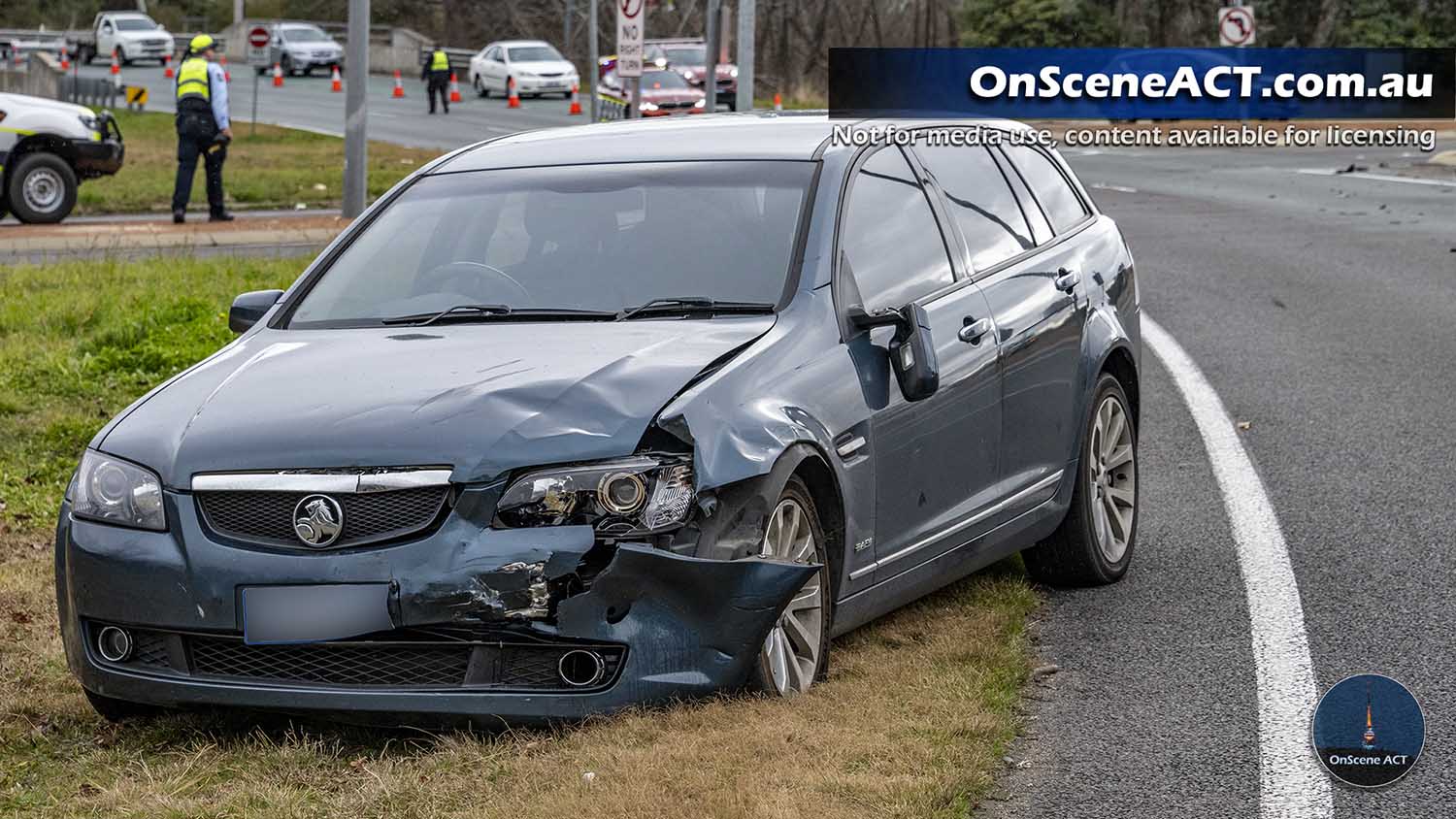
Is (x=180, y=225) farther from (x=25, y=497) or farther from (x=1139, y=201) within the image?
(x=25, y=497)

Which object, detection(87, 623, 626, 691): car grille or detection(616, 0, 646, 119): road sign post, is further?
detection(616, 0, 646, 119): road sign post

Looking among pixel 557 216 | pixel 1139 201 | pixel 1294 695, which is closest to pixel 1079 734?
pixel 1294 695

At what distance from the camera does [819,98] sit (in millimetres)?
55250

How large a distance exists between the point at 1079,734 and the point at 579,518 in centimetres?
143

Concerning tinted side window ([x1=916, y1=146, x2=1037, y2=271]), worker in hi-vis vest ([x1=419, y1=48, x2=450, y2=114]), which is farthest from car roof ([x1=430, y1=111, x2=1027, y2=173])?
worker in hi-vis vest ([x1=419, y1=48, x2=450, y2=114])

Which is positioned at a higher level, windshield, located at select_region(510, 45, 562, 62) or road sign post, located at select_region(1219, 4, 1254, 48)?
road sign post, located at select_region(1219, 4, 1254, 48)

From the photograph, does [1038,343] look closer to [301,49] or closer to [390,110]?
[390,110]

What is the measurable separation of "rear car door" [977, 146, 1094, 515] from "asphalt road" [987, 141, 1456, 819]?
0.49 m

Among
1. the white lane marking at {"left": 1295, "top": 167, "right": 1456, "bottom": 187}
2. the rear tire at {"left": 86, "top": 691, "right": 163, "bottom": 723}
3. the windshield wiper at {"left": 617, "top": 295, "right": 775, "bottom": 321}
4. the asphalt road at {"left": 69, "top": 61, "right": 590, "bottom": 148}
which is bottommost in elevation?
the asphalt road at {"left": 69, "top": 61, "right": 590, "bottom": 148}

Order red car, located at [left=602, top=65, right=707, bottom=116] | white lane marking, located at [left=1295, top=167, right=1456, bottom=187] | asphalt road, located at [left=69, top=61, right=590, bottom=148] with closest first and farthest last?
white lane marking, located at [left=1295, top=167, right=1456, bottom=187] < asphalt road, located at [left=69, top=61, right=590, bottom=148] < red car, located at [left=602, top=65, right=707, bottom=116]

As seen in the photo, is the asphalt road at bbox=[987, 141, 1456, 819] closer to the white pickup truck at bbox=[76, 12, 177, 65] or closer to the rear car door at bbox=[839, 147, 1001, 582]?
the rear car door at bbox=[839, 147, 1001, 582]

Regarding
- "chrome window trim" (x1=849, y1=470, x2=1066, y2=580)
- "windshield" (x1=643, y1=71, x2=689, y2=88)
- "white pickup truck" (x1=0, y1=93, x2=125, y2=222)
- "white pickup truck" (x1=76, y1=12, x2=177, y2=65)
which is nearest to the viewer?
"chrome window trim" (x1=849, y1=470, x2=1066, y2=580)

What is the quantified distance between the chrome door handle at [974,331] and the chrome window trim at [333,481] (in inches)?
76.2

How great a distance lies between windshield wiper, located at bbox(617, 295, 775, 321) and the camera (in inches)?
223
